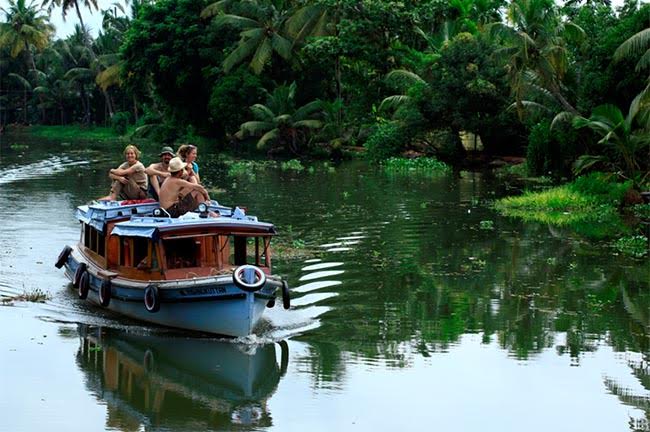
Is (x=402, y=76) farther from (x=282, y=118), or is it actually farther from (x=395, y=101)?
(x=282, y=118)

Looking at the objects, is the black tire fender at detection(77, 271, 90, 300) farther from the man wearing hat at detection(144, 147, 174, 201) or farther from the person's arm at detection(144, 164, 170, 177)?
the person's arm at detection(144, 164, 170, 177)

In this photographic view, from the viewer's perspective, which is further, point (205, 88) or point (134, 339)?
point (205, 88)

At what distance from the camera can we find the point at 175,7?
58.9 meters

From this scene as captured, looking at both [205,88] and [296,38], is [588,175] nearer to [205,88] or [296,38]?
[296,38]

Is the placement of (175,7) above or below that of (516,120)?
above

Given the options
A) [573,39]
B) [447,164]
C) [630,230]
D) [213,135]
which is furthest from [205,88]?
[630,230]

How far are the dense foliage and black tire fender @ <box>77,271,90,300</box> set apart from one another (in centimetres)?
1685

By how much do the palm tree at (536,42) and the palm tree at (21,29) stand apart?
56.7 meters

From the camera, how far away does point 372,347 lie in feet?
47.7

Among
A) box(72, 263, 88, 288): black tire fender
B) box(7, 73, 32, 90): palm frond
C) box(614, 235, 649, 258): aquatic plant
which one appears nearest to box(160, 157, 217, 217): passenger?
box(72, 263, 88, 288): black tire fender

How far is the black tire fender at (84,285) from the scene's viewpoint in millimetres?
17078

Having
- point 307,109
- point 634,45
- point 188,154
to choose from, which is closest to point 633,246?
point 634,45

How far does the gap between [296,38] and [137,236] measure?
39.2 meters

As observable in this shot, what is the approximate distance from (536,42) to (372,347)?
2408cm
